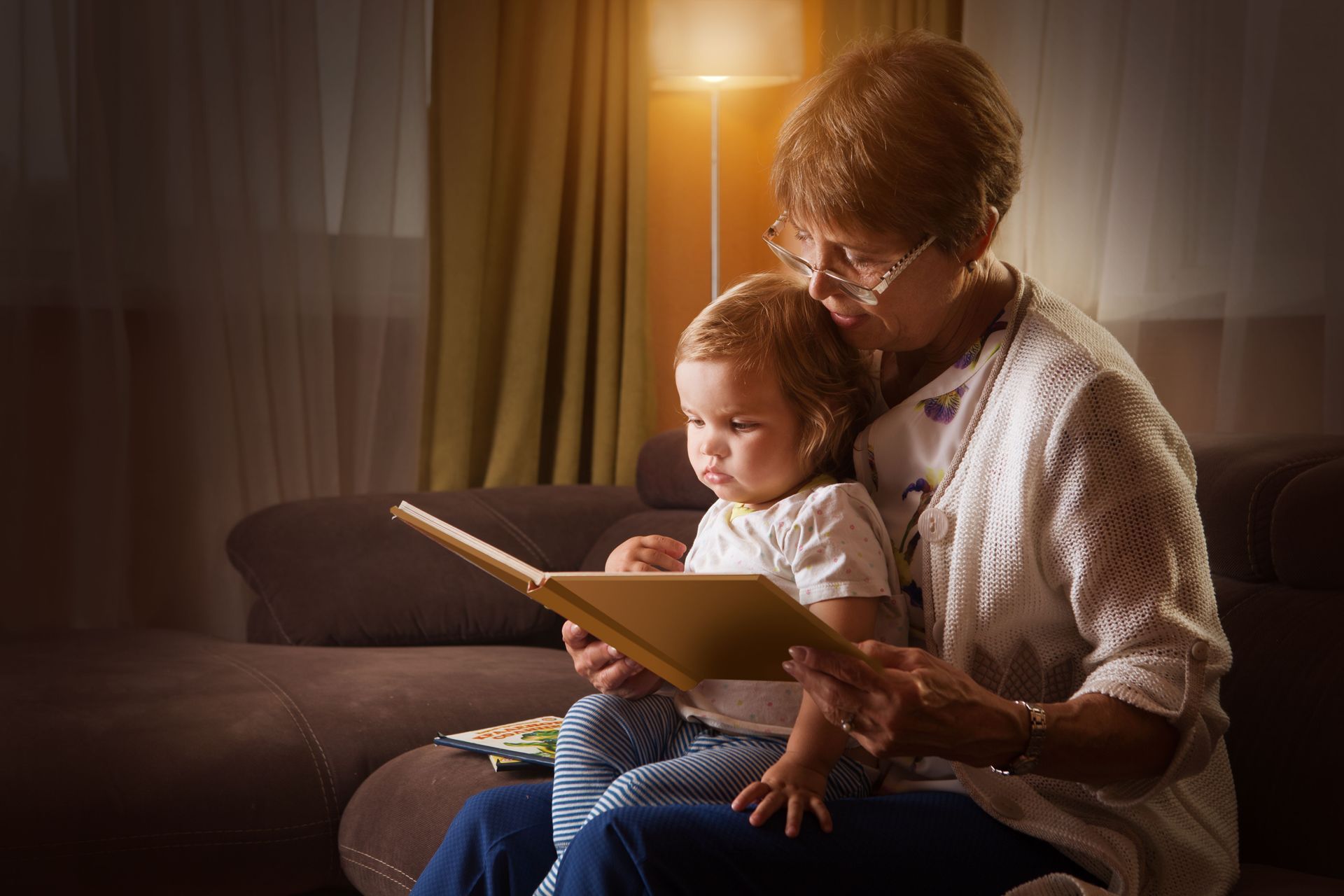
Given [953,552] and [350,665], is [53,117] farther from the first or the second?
[953,552]

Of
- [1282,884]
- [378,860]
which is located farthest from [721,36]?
[1282,884]

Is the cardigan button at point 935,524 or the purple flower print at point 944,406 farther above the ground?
the purple flower print at point 944,406

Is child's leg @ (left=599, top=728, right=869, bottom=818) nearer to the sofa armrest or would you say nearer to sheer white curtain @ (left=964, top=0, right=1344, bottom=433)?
the sofa armrest

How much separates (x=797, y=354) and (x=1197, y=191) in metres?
1.59

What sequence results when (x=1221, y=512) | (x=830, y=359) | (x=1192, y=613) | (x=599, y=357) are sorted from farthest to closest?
(x=599, y=357), (x=1221, y=512), (x=830, y=359), (x=1192, y=613)

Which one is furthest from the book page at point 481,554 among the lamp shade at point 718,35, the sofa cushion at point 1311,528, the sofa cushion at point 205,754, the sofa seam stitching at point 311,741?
the lamp shade at point 718,35

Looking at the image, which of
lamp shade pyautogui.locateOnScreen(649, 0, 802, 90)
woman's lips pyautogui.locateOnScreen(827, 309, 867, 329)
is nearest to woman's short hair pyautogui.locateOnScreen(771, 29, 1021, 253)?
woman's lips pyautogui.locateOnScreen(827, 309, 867, 329)

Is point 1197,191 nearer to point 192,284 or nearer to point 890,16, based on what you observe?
point 890,16

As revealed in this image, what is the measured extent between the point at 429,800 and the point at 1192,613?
37.1 inches

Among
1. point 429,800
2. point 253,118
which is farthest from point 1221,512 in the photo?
point 253,118

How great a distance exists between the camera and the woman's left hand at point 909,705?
1.01 meters

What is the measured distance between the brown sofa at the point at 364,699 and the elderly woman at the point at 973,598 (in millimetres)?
147

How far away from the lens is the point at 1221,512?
4.98ft

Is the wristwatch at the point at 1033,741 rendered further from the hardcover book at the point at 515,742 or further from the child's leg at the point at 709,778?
the hardcover book at the point at 515,742
